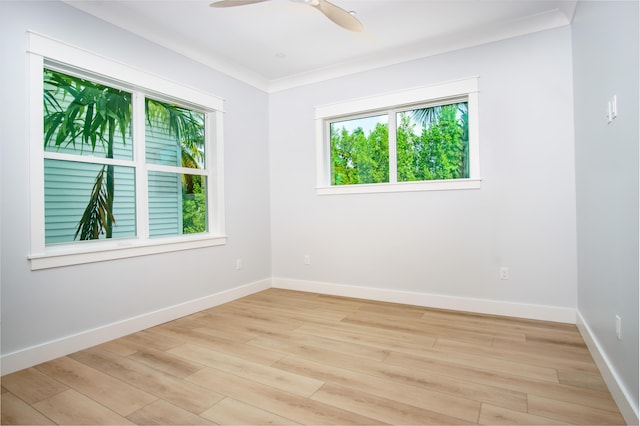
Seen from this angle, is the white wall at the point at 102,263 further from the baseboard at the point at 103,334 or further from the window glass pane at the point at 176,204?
the window glass pane at the point at 176,204

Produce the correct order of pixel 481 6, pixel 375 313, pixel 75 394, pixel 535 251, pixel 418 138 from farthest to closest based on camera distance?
1. pixel 418 138
2. pixel 375 313
3. pixel 535 251
4. pixel 481 6
5. pixel 75 394

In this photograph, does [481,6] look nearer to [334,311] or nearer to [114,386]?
[334,311]

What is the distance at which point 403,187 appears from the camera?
3.64 m

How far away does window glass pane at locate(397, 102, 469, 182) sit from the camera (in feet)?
11.3

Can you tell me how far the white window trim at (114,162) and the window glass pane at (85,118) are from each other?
0.13 meters

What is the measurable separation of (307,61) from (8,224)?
3.07m

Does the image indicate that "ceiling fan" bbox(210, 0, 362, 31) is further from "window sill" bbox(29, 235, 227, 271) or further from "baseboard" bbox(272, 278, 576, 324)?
"baseboard" bbox(272, 278, 576, 324)

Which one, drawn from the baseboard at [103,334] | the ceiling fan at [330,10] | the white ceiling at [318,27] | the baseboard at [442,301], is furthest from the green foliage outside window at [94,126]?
the baseboard at [442,301]

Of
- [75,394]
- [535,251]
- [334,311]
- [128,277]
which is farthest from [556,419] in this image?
[128,277]

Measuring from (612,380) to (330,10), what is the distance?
2755 mm

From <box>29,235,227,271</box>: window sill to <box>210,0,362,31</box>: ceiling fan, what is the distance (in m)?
1.99

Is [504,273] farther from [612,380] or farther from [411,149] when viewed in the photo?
[411,149]

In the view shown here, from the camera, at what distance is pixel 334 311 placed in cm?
342

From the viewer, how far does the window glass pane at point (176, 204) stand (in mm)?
3246
